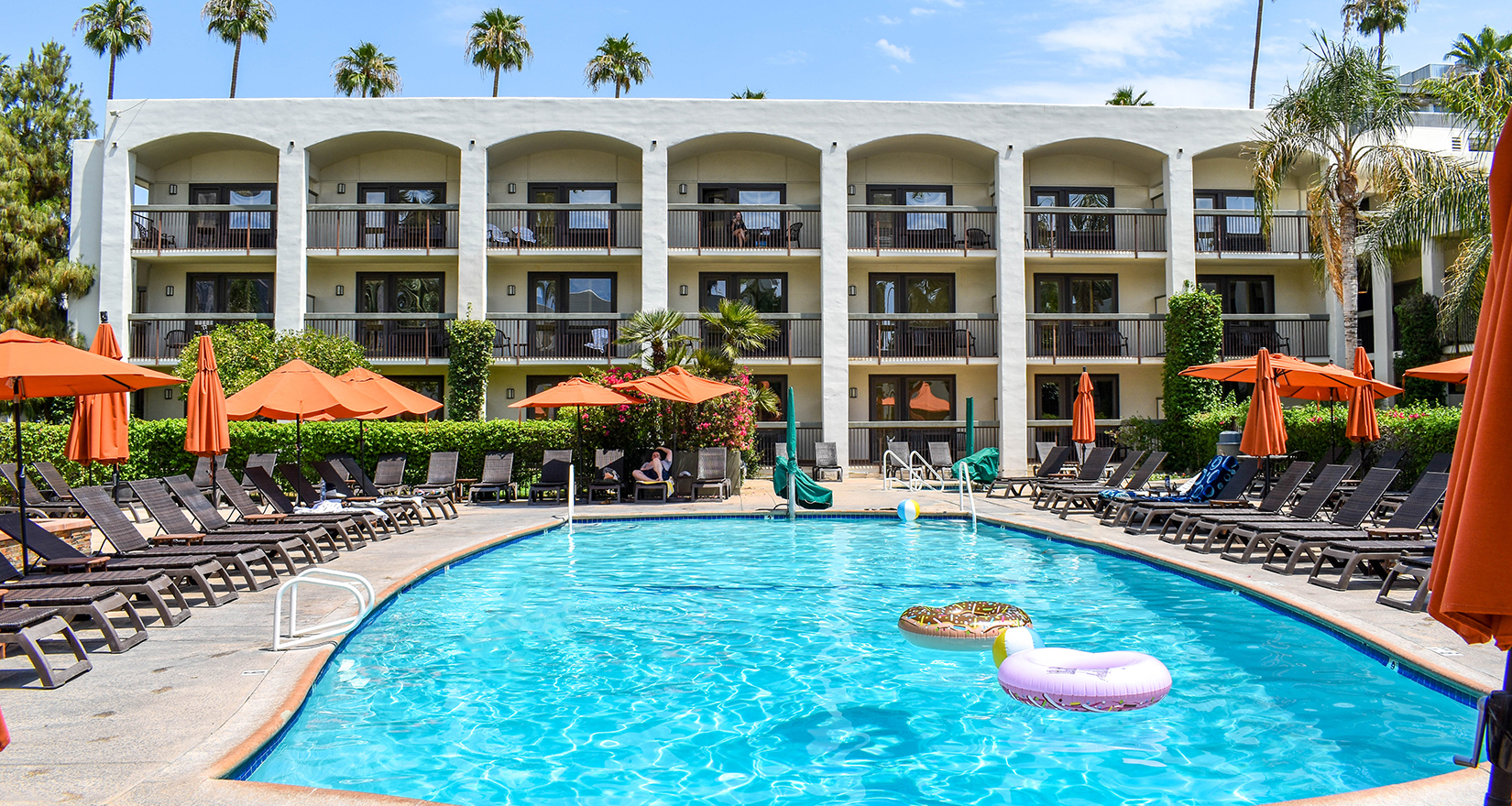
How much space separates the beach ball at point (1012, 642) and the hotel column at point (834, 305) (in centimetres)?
1750

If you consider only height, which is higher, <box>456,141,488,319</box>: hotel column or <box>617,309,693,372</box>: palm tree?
<box>456,141,488,319</box>: hotel column

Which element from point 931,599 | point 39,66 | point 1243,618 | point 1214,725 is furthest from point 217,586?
point 39,66

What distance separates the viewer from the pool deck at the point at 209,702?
11.9 feet

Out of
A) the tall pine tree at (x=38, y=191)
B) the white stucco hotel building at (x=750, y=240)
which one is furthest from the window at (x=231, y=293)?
the tall pine tree at (x=38, y=191)

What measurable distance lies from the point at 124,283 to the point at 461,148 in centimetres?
894

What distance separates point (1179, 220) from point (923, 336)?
23.6 ft

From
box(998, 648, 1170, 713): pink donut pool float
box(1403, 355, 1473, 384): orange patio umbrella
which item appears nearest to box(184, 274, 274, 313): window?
box(998, 648, 1170, 713): pink donut pool float

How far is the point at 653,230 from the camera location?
2397 cm

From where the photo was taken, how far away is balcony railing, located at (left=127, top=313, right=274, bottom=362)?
23.6 metres

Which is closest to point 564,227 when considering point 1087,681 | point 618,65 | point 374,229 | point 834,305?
point 374,229

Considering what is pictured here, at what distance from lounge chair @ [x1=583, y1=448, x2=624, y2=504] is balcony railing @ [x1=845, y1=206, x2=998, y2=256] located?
9.60m

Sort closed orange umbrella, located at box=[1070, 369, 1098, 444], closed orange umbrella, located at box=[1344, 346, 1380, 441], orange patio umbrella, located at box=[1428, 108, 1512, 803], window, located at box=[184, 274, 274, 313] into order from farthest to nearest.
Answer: window, located at box=[184, 274, 274, 313], closed orange umbrella, located at box=[1070, 369, 1098, 444], closed orange umbrella, located at box=[1344, 346, 1380, 441], orange patio umbrella, located at box=[1428, 108, 1512, 803]

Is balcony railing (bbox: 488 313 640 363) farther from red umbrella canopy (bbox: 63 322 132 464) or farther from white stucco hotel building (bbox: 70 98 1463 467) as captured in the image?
red umbrella canopy (bbox: 63 322 132 464)

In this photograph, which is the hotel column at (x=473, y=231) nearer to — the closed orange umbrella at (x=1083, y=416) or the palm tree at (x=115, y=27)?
the closed orange umbrella at (x=1083, y=416)
